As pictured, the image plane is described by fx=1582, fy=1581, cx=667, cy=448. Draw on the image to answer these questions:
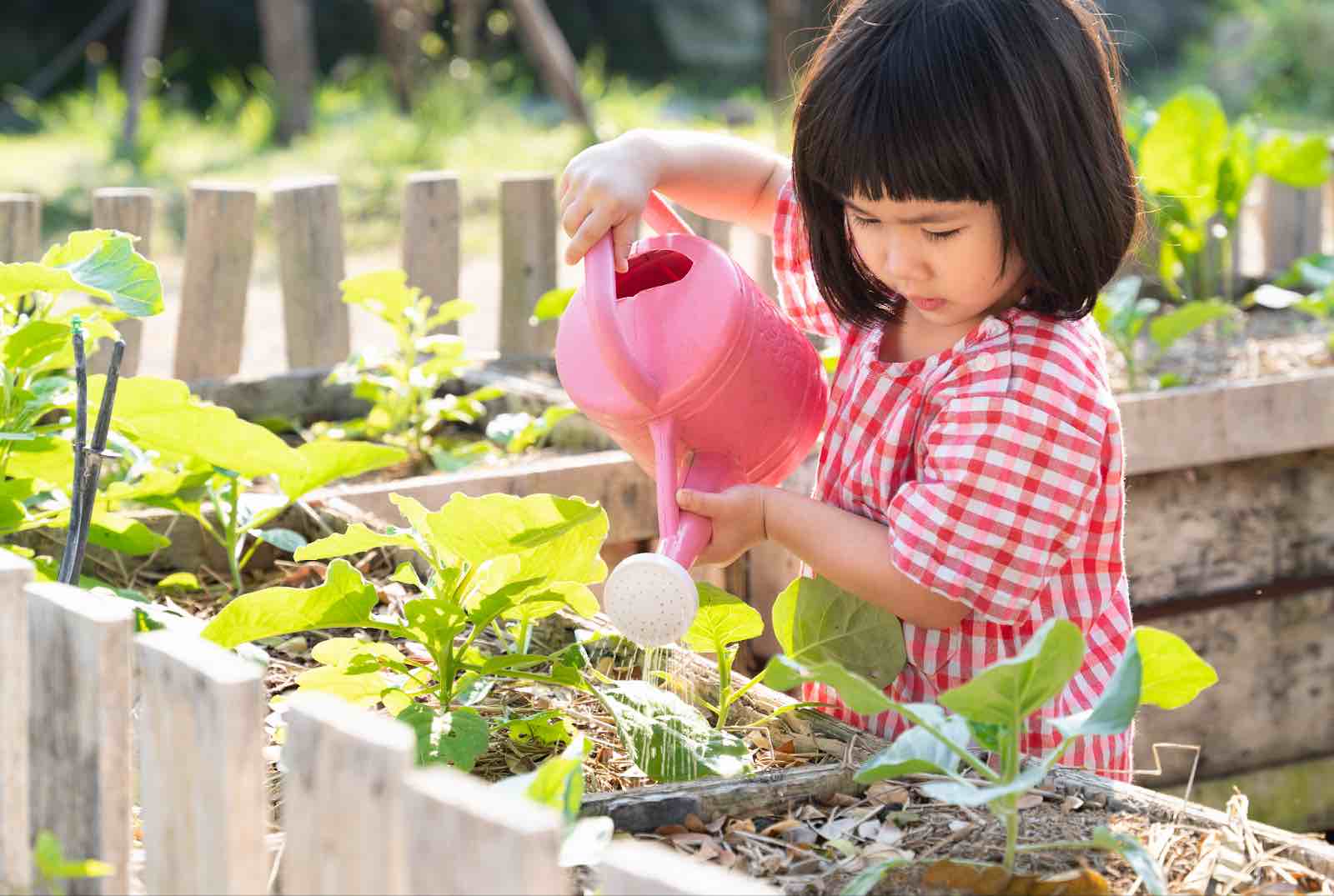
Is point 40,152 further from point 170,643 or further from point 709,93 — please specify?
point 170,643

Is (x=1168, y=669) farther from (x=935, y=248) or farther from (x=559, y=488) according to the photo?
(x=559, y=488)

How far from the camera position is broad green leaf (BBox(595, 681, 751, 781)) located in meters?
1.18

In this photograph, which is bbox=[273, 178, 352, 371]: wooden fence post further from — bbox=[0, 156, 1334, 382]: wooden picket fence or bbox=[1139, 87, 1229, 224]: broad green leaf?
bbox=[1139, 87, 1229, 224]: broad green leaf

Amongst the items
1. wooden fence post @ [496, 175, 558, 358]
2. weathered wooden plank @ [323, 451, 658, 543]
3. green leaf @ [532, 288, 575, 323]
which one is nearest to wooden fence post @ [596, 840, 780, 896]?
weathered wooden plank @ [323, 451, 658, 543]

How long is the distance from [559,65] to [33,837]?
5.66 m

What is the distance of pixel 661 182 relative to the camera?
1514 millimetres

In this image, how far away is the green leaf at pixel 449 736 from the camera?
1159 millimetres

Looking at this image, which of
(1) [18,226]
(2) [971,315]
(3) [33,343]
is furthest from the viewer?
(1) [18,226]

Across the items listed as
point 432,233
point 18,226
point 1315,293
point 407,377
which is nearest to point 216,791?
point 407,377

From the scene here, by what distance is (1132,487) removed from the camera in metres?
2.43

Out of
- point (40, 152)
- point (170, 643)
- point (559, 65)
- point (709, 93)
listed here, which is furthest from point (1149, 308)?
point (709, 93)

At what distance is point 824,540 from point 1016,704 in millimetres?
406

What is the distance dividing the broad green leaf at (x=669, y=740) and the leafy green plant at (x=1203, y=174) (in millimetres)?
2116

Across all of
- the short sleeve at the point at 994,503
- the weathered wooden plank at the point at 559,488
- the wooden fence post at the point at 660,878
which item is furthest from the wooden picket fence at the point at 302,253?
the wooden fence post at the point at 660,878
